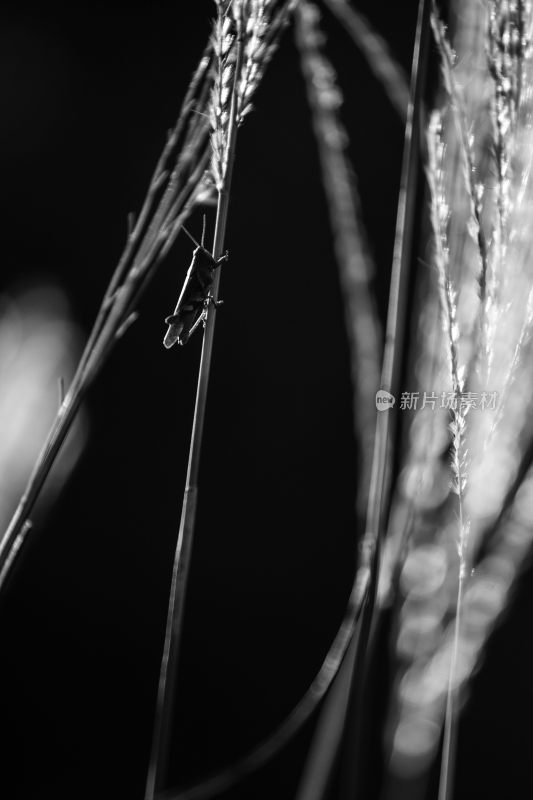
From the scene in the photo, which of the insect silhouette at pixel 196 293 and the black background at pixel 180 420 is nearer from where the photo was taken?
the insect silhouette at pixel 196 293

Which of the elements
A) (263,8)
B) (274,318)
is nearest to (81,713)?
(274,318)

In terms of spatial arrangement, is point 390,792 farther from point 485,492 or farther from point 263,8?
point 263,8

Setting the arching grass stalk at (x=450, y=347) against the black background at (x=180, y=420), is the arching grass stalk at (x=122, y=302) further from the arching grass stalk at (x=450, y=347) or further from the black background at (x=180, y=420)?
the black background at (x=180, y=420)

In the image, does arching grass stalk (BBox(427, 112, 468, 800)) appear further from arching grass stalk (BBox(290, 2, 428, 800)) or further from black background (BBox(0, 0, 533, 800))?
black background (BBox(0, 0, 533, 800))

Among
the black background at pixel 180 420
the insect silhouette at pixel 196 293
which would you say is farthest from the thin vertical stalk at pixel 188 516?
the black background at pixel 180 420

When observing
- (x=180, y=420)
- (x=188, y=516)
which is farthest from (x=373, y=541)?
(x=180, y=420)
